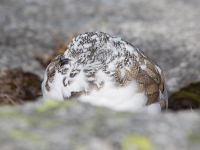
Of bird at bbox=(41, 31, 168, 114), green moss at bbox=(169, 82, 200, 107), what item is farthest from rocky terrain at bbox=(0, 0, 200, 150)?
bird at bbox=(41, 31, 168, 114)

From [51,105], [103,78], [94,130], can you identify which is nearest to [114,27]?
[103,78]

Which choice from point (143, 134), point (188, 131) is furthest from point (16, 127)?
point (188, 131)

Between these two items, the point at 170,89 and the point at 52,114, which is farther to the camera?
the point at 170,89

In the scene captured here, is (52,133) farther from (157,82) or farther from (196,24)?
(196,24)

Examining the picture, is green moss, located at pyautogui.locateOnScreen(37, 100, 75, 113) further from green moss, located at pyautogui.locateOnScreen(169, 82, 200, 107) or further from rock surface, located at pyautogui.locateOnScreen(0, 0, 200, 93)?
rock surface, located at pyautogui.locateOnScreen(0, 0, 200, 93)

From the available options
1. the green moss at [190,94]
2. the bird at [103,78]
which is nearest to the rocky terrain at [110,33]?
the green moss at [190,94]

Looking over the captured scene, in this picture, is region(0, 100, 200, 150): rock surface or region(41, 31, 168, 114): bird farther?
region(41, 31, 168, 114): bird

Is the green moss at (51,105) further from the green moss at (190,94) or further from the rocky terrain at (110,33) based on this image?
the green moss at (190,94)
